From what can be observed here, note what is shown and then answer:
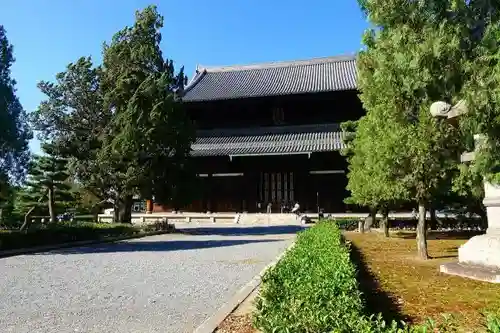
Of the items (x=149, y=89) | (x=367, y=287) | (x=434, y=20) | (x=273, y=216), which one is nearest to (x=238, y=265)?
(x=367, y=287)

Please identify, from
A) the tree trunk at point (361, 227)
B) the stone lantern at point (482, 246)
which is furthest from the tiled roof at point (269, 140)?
the stone lantern at point (482, 246)

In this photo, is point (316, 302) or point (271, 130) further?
point (271, 130)

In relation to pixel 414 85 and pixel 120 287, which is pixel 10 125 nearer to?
pixel 120 287

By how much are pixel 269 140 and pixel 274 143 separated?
2.27 feet

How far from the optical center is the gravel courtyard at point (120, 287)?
19.2 feet

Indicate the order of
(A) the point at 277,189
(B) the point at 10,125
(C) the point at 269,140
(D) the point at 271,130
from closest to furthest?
(B) the point at 10,125, (C) the point at 269,140, (A) the point at 277,189, (D) the point at 271,130

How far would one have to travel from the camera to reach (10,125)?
1612 centimetres

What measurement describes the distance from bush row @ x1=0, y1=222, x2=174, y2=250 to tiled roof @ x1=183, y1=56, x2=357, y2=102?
16313 millimetres

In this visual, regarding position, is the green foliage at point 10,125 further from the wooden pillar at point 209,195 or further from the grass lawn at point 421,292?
the wooden pillar at point 209,195

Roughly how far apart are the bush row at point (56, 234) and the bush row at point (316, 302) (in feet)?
37.8

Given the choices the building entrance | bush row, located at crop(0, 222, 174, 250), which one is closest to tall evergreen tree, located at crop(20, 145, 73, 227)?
bush row, located at crop(0, 222, 174, 250)

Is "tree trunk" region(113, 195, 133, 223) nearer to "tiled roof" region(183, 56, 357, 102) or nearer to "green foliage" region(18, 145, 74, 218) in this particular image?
"green foliage" region(18, 145, 74, 218)

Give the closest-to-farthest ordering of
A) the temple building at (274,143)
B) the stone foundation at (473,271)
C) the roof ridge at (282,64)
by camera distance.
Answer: the stone foundation at (473,271) < the temple building at (274,143) < the roof ridge at (282,64)

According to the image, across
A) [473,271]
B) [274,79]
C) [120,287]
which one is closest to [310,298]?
[473,271]
